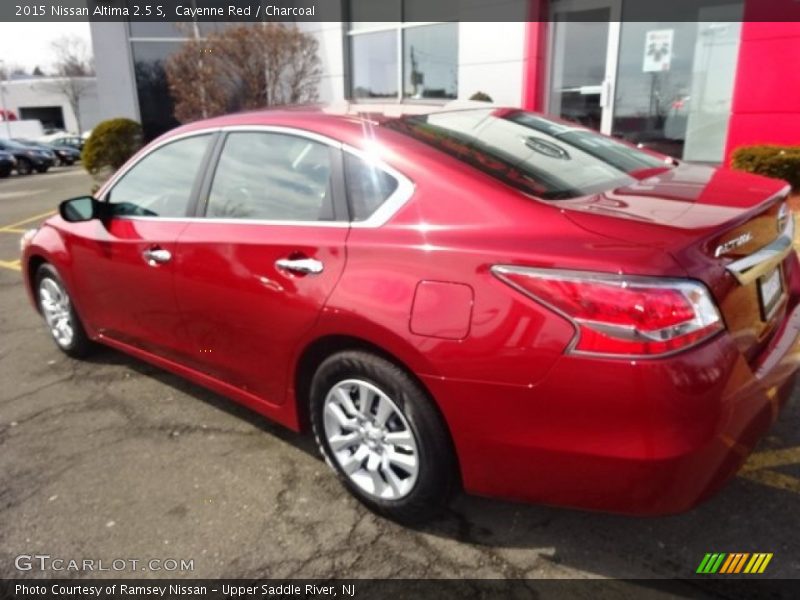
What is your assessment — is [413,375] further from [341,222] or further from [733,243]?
[733,243]

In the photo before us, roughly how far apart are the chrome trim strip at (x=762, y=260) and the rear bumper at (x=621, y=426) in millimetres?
223

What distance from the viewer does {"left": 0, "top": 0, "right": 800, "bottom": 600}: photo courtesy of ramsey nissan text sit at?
1885 millimetres

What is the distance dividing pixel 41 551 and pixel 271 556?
0.94m

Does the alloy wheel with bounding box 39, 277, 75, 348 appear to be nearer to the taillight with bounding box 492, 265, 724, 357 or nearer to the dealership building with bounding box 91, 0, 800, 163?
the dealership building with bounding box 91, 0, 800, 163

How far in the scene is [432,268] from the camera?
212 centimetres

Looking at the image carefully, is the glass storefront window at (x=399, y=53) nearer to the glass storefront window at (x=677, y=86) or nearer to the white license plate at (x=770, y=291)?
the glass storefront window at (x=677, y=86)

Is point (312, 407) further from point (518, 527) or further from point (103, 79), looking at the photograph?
point (103, 79)

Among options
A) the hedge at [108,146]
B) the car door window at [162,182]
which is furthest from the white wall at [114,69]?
the car door window at [162,182]

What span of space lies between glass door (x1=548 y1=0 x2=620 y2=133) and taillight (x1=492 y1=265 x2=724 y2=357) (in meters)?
7.99

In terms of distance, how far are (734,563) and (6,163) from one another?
28.8 metres

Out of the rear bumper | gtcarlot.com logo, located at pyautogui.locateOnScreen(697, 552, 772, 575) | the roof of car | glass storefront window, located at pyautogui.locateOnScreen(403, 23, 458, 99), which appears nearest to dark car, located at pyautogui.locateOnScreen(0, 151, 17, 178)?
glass storefront window, located at pyautogui.locateOnScreen(403, 23, 458, 99)

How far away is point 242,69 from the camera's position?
12695mm

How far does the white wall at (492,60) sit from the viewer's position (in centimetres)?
1000

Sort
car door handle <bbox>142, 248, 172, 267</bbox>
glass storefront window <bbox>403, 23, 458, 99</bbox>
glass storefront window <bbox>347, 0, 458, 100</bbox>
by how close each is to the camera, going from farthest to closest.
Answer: glass storefront window <bbox>347, 0, 458, 100</bbox> < glass storefront window <bbox>403, 23, 458, 99</bbox> < car door handle <bbox>142, 248, 172, 267</bbox>
